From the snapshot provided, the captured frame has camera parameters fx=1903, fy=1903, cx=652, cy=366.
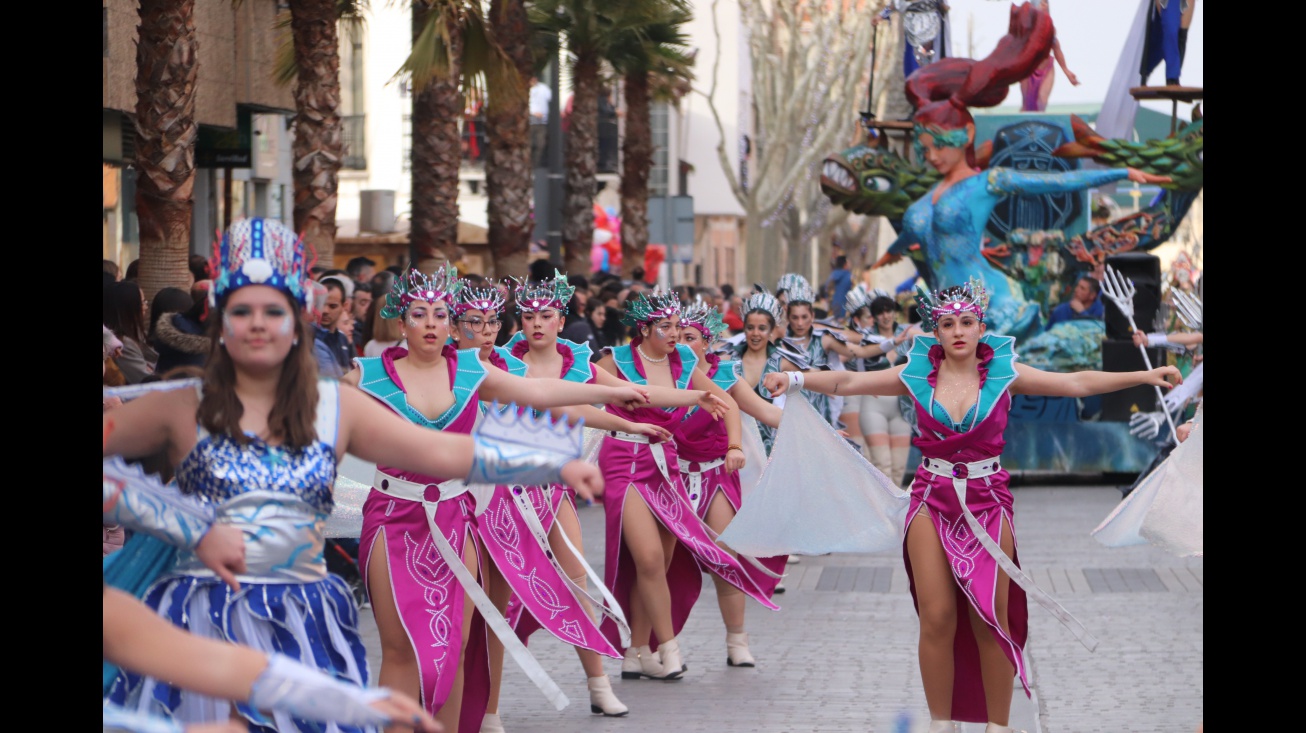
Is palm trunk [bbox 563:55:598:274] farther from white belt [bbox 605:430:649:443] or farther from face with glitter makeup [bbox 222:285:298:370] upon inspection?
face with glitter makeup [bbox 222:285:298:370]

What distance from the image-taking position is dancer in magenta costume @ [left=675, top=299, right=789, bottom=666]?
33.1 ft

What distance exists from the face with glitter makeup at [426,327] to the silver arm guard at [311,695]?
12.3ft

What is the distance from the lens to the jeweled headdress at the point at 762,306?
1320cm

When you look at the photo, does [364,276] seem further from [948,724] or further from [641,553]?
[948,724]

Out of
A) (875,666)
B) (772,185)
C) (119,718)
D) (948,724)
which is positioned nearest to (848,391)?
(948,724)

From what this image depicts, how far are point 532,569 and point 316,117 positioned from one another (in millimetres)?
9733

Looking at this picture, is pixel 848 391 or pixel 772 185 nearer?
pixel 848 391

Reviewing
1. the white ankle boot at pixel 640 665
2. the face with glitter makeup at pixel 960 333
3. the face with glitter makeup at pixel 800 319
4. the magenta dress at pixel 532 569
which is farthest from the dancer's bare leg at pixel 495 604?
the face with glitter makeup at pixel 800 319

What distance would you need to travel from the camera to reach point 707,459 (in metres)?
10.3

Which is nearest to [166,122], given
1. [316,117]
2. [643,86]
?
[316,117]

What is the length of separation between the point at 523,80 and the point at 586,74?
5.84m

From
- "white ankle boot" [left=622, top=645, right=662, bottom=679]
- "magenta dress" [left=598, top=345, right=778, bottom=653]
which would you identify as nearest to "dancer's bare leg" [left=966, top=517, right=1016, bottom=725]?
"magenta dress" [left=598, top=345, right=778, bottom=653]

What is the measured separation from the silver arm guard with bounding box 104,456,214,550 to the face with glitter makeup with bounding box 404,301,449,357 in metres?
2.88

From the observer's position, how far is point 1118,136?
70.0 feet
